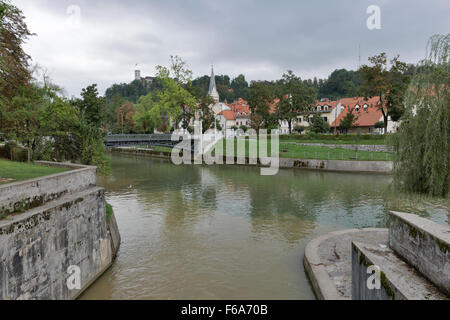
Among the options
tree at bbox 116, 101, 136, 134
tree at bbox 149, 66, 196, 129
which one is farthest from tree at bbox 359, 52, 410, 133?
tree at bbox 116, 101, 136, 134

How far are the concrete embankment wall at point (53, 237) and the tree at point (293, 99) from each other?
5468 cm

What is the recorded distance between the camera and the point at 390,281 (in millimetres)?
5500

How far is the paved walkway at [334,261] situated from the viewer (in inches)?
337

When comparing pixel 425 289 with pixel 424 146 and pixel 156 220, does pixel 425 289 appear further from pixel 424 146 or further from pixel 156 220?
pixel 156 220

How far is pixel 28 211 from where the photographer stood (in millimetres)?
7965

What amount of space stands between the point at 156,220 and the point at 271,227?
675cm

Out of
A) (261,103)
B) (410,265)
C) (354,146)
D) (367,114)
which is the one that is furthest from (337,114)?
(410,265)

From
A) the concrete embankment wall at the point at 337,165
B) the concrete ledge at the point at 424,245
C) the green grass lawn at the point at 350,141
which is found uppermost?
the green grass lawn at the point at 350,141

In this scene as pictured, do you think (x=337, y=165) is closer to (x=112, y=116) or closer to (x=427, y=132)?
(x=427, y=132)

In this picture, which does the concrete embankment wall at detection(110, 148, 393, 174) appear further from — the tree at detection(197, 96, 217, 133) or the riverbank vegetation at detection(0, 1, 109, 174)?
the riverbank vegetation at detection(0, 1, 109, 174)

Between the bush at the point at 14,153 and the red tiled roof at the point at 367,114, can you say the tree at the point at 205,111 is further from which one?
the bush at the point at 14,153

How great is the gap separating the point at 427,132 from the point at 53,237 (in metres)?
14.0

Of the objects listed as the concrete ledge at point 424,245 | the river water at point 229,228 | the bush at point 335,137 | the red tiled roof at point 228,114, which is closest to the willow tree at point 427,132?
the river water at point 229,228

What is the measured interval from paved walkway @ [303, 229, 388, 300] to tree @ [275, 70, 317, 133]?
5108cm
